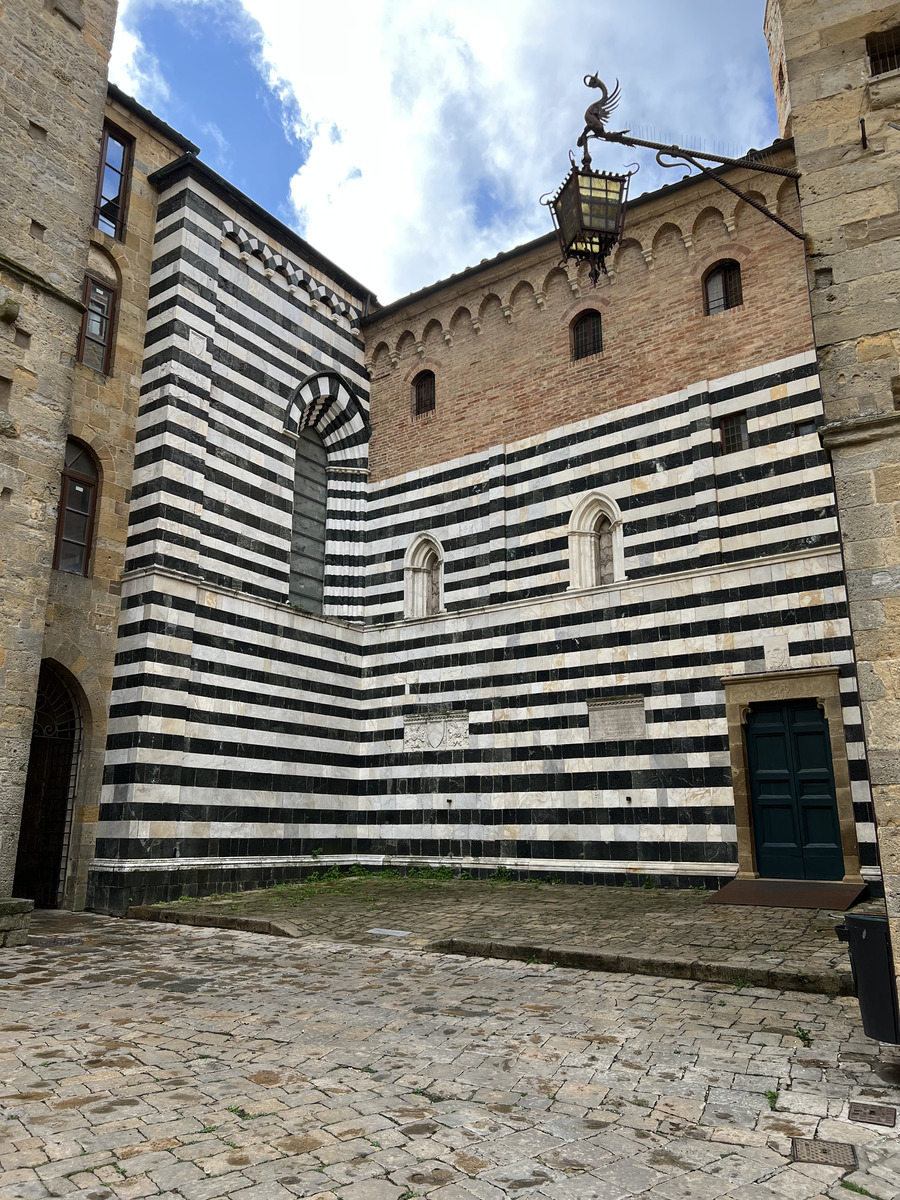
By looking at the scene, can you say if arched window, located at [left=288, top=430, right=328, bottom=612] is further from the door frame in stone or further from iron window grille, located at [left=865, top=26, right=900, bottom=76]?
iron window grille, located at [left=865, top=26, right=900, bottom=76]

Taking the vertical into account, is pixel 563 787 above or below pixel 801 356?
below

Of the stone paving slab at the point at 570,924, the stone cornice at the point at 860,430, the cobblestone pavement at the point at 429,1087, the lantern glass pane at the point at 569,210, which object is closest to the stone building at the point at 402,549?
the stone paving slab at the point at 570,924

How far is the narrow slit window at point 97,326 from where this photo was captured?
547 inches

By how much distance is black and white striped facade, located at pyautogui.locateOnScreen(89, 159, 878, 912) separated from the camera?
12898 millimetres

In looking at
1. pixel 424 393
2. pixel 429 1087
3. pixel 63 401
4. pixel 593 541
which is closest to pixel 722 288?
pixel 593 541

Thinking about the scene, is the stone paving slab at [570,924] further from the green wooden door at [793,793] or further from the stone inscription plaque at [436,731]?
the stone inscription plaque at [436,731]

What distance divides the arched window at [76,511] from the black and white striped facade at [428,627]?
71 cm

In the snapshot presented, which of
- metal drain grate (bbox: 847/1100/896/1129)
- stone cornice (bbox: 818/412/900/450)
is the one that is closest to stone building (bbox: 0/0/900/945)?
stone cornice (bbox: 818/412/900/450)

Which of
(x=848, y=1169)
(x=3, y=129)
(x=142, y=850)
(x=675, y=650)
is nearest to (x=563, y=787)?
(x=675, y=650)

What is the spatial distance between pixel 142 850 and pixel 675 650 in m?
8.66

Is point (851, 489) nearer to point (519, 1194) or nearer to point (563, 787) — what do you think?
point (519, 1194)

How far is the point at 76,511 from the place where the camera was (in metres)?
13.3

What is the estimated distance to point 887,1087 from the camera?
4668mm

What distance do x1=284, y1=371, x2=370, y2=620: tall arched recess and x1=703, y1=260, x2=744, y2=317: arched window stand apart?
292 inches
